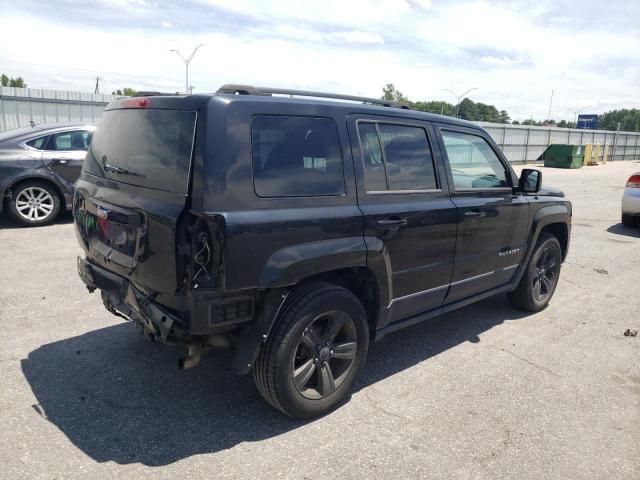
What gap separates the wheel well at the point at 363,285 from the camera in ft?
10.9

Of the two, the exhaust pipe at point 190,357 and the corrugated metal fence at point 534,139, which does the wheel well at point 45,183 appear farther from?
the corrugated metal fence at point 534,139

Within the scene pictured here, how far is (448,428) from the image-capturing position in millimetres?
3145

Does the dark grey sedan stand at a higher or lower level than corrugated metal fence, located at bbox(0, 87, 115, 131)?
lower

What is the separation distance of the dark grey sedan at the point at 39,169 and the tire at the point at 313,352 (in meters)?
6.59

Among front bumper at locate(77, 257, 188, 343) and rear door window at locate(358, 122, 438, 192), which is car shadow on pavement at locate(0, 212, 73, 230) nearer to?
front bumper at locate(77, 257, 188, 343)

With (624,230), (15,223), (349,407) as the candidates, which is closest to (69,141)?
(15,223)

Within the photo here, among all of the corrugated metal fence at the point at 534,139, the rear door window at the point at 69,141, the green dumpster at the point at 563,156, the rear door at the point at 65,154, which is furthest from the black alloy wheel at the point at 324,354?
the green dumpster at the point at 563,156

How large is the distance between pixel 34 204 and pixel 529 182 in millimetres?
7237

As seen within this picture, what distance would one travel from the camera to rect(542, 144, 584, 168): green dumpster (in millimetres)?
31453

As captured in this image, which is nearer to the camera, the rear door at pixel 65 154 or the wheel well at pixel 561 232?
the wheel well at pixel 561 232

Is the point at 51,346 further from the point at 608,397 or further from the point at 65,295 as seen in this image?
the point at 608,397

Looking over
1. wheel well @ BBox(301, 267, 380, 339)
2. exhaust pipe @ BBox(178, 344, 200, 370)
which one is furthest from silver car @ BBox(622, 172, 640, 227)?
exhaust pipe @ BBox(178, 344, 200, 370)

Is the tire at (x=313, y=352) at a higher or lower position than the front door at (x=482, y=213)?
lower

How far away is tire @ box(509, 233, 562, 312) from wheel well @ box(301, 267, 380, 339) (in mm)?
2292
